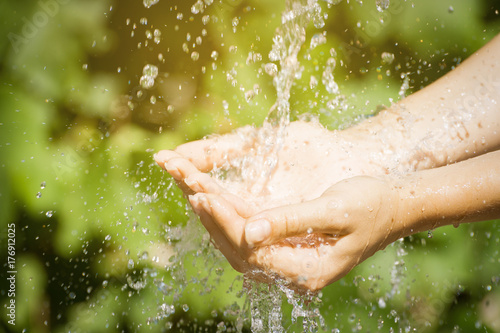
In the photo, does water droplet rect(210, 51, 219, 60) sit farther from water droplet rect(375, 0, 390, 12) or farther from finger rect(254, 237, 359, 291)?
finger rect(254, 237, 359, 291)

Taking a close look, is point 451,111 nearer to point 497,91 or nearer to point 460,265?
point 497,91

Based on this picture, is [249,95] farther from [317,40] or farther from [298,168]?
[298,168]

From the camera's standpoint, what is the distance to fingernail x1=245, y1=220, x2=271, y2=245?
658mm

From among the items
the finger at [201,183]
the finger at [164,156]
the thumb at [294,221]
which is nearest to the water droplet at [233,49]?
the finger at [164,156]

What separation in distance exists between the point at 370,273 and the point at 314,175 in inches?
26.0

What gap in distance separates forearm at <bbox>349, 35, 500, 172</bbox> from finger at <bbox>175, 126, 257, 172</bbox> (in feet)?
1.02

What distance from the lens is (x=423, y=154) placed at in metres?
1.11

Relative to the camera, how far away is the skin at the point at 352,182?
2.40 feet

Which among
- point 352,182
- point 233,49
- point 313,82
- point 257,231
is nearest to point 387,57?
point 313,82

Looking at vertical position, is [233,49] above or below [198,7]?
below

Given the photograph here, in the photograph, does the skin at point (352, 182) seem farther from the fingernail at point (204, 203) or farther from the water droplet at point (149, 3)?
the water droplet at point (149, 3)

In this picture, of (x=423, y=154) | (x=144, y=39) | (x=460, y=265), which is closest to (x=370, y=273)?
(x=460, y=265)

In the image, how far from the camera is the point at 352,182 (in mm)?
790

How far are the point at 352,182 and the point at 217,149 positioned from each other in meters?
0.37
